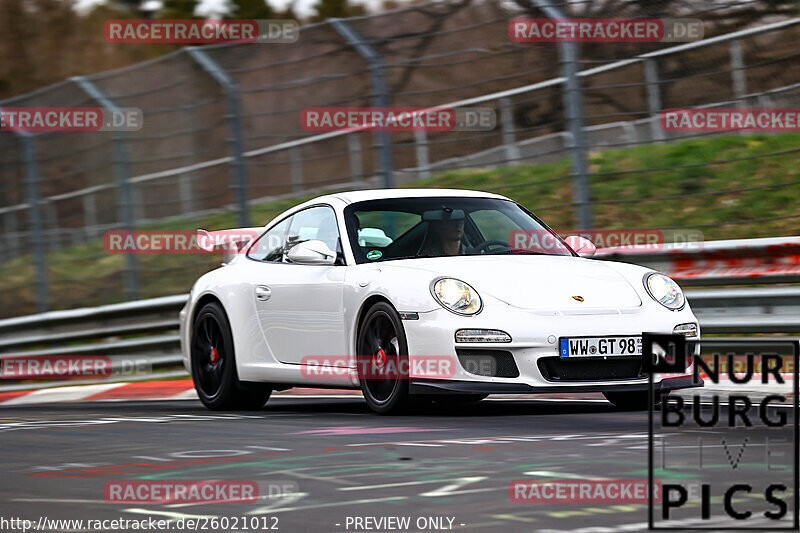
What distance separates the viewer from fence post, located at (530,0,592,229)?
1050cm

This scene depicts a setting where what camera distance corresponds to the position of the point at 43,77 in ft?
111

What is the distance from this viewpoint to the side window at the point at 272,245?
909 cm

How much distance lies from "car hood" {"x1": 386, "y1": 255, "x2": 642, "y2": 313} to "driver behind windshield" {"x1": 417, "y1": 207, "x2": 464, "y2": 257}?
1.33 ft

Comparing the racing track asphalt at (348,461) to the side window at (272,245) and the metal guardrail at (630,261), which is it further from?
the metal guardrail at (630,261)

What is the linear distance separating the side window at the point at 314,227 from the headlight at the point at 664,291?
6.03 ft

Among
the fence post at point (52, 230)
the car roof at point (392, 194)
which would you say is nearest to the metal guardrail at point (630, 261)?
the fence post at point (52, 230)

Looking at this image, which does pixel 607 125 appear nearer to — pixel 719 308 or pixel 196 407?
pixel 719 308

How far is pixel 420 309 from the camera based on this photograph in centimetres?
739

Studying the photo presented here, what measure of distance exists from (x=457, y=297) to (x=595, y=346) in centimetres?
72

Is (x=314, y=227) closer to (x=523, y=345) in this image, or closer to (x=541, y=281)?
(x=541, y=281)

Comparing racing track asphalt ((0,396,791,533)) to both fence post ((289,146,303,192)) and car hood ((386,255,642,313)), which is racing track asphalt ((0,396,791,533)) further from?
fence post ((289,146,303,192))

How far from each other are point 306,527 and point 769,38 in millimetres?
7428

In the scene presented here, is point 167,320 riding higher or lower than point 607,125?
lower

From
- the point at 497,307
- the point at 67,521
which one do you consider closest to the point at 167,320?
the point at 497,307
